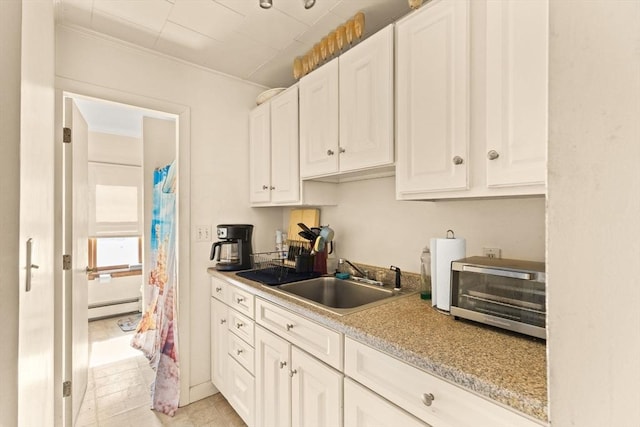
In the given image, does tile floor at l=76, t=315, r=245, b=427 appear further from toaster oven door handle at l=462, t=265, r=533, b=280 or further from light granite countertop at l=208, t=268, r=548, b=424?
toaster oven door handle at l=462, t=265, r=533, b=280

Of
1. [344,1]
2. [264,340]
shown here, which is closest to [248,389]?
[264,340]

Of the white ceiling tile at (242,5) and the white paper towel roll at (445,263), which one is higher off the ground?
the white ceiling tile at (242,5)

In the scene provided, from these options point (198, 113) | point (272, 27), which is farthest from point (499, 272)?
point (198, 113)

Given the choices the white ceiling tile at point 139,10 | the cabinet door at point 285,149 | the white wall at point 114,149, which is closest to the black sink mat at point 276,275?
the cabinet door at point 285,149

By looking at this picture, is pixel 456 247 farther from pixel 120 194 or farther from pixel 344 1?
pixel 120 194

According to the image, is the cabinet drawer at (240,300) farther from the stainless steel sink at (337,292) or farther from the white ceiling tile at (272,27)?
the white ceiling tile at (272,27)

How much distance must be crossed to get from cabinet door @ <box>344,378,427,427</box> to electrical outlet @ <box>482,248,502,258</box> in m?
0.79

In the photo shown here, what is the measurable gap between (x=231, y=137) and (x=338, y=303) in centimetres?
155

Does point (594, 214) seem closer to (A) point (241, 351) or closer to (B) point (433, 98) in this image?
(B) point (433, 98)

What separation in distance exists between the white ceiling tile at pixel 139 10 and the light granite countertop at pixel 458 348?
1.73 m

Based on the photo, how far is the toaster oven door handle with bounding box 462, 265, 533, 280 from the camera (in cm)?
95

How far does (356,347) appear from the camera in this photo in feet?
3.55

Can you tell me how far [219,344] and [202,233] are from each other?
32.3 inches

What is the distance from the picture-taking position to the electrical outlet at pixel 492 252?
131cm
